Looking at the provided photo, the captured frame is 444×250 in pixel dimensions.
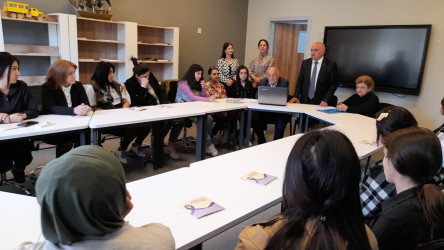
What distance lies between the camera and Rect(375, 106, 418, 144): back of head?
1865 mm

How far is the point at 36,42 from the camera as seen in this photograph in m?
4.42

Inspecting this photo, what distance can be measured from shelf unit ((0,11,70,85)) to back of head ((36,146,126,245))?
13.5 feet

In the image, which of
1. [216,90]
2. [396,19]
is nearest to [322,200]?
[216,90]

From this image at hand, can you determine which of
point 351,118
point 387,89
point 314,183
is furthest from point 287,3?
point 314,183

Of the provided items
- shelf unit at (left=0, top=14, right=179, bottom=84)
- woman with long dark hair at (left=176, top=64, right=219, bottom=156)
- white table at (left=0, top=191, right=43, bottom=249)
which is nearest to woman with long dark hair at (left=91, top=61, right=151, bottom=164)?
woman with long dark hair at (left=176, top=64, right=219, bottom=156)

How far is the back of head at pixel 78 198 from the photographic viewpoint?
0.67 m

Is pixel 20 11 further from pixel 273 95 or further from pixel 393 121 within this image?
pixel 393 121

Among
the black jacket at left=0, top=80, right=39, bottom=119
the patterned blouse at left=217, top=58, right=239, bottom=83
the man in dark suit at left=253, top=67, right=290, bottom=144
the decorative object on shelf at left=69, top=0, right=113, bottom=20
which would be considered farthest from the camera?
the patterned blouse at left=217, top=58, right=239, bottom=83

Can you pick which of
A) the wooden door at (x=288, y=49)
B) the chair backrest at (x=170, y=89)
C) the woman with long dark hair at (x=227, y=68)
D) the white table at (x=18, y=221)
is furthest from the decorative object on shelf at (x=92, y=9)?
the white table at (x=18, y=221)

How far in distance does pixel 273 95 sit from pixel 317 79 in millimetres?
820

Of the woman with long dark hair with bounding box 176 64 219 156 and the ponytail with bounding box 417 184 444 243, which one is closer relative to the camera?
the ponytail with bounding box 417 184 444 243

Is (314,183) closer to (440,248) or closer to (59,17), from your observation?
(440,248)

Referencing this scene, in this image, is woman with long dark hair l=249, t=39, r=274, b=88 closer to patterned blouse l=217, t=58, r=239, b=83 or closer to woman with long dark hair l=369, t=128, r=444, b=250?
patterned blouse l=217, t=58, r=239, b=83

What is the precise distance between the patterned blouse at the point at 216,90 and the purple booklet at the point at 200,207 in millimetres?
3067
